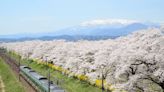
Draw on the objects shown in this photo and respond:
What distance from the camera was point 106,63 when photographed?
49.9m

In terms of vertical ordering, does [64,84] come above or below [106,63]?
below

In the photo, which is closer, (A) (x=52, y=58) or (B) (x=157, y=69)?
(B) (x=157, y=69)

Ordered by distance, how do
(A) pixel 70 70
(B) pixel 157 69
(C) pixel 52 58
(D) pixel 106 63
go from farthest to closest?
1. (C) pixel 52 58
2. (A) pixel 70 70
3. (D) pixel 106 63
4. (B) pixel 157 69

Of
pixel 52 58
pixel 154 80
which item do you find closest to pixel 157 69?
pixel 154 80

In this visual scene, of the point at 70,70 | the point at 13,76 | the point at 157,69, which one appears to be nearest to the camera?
the point at 157,69

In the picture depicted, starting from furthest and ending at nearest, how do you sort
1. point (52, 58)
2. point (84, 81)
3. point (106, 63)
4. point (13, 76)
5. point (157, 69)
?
point (52, 58) < point (13, 76) < point (84, 81) < point (106, 63) < point (157, 69)

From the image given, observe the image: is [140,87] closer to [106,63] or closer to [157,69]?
[157,69]

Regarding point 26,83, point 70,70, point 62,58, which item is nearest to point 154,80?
point 70,70

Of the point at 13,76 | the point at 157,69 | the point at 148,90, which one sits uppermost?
the point at 157,69

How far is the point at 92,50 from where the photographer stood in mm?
65688

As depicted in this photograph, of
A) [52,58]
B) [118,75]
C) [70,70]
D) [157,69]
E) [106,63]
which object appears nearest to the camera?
[157,69]

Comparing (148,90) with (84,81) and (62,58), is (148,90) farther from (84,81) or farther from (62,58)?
(62,58)

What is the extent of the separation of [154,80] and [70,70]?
121ft

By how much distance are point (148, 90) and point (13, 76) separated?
54.3 meters
